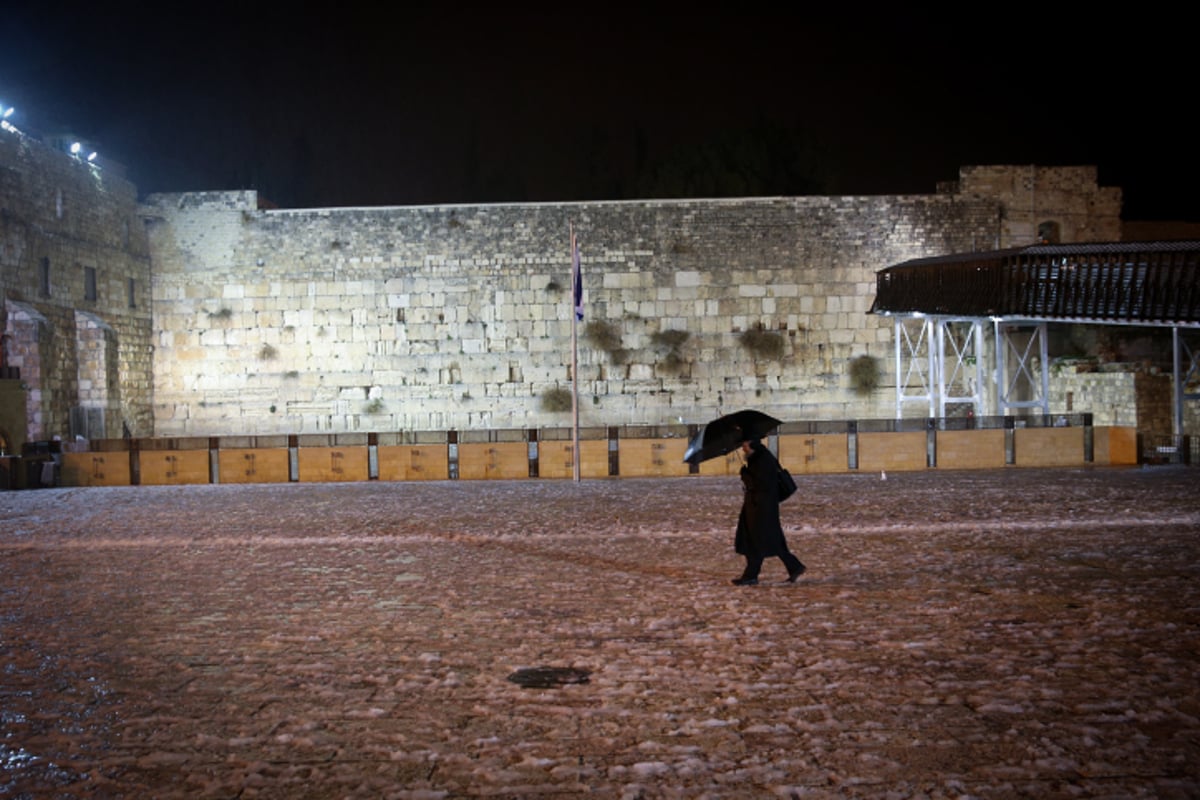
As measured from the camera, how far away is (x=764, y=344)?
2512 centimetres

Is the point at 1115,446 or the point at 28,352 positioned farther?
the point at 28,352

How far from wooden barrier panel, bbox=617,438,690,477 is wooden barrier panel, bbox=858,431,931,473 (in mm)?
3064

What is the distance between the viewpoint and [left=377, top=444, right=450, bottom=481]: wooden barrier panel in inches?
686

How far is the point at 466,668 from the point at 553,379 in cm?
2012

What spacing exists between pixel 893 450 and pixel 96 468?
45.7ft

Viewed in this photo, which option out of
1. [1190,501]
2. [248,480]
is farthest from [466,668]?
[248,480]

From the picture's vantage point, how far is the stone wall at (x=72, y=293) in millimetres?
20219

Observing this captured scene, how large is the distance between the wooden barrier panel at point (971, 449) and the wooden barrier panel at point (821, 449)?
4.66 feet

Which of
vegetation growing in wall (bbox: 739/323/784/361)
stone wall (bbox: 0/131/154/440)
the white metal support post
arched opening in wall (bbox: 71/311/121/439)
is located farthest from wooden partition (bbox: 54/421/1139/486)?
vegetation growing in wall (bbox: 739/323/784/361)

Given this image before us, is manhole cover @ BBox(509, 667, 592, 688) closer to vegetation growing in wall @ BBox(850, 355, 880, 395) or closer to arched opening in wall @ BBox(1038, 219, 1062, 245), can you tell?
vegetation growing in wall @ BBox(850, 355, 880, 395)

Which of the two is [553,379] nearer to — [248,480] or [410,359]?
[410,359]

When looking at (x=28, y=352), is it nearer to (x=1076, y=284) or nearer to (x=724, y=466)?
(x=724, y=466)

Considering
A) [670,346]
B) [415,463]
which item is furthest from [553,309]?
[415,463]

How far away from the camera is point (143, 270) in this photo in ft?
83.6
